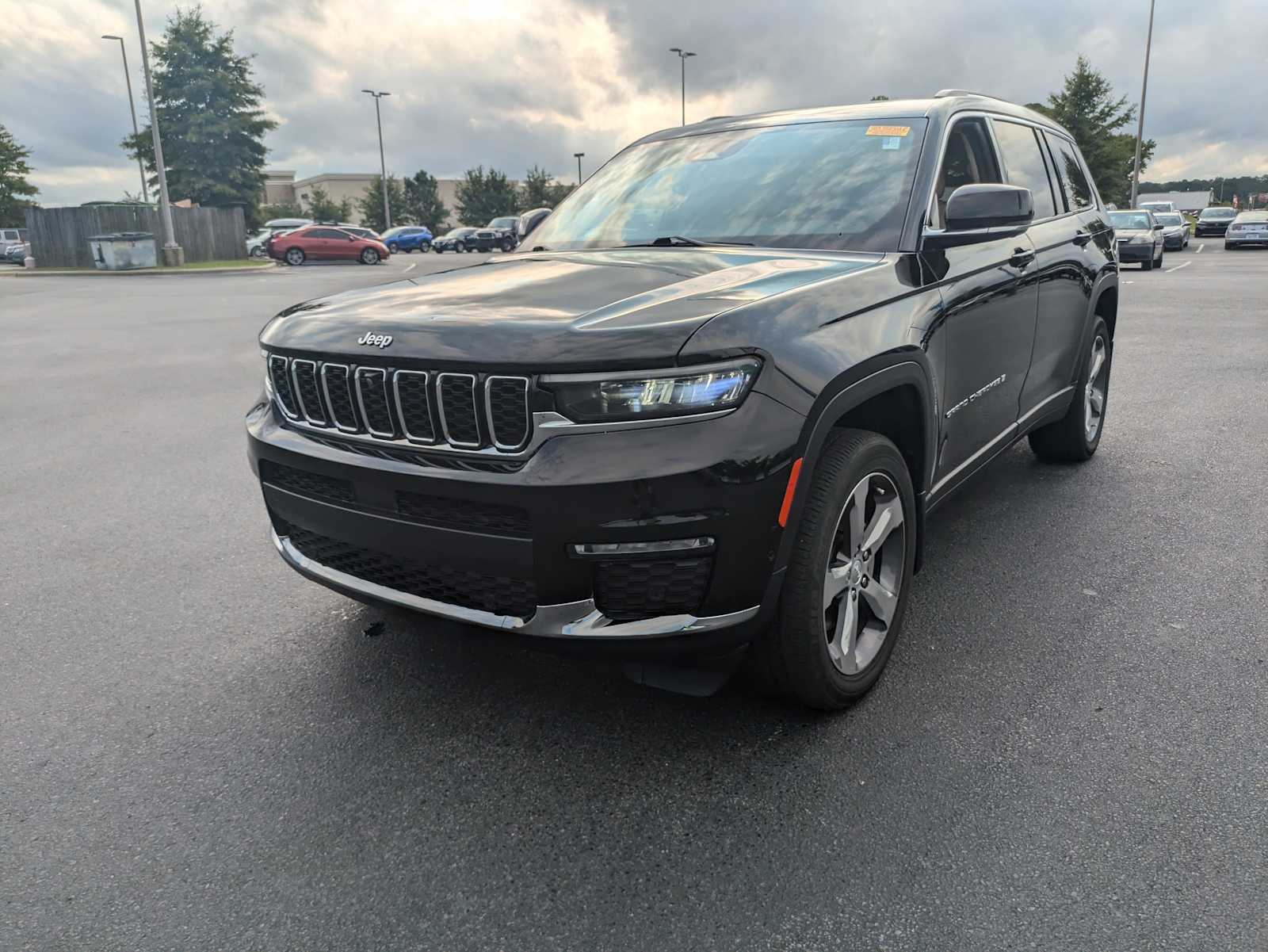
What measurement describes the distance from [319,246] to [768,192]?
3656 cm

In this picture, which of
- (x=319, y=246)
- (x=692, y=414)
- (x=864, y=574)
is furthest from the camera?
(x=319, y=246)

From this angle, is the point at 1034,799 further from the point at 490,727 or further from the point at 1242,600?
the point at 1242,600

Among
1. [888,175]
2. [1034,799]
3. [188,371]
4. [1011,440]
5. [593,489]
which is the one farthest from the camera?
[188,371]

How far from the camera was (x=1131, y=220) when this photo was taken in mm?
24250

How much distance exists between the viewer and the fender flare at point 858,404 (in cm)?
245

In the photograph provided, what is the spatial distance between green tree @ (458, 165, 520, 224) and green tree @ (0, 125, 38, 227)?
1196 inches

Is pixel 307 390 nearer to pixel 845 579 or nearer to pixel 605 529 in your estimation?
pixel 605 529

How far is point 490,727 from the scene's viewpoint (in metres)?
2.88

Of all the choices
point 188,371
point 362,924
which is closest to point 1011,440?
point 362,924

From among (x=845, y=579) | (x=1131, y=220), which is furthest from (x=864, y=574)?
(x=1131, y=220)

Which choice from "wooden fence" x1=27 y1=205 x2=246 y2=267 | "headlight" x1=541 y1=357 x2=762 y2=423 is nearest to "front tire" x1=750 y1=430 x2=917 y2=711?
"headlight" x1=541 y1=357 x2=762 y2=423

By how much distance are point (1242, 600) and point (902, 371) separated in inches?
72.6

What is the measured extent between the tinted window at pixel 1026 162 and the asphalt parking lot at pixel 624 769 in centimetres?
153

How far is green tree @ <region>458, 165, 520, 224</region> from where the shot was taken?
77938 millimetres
